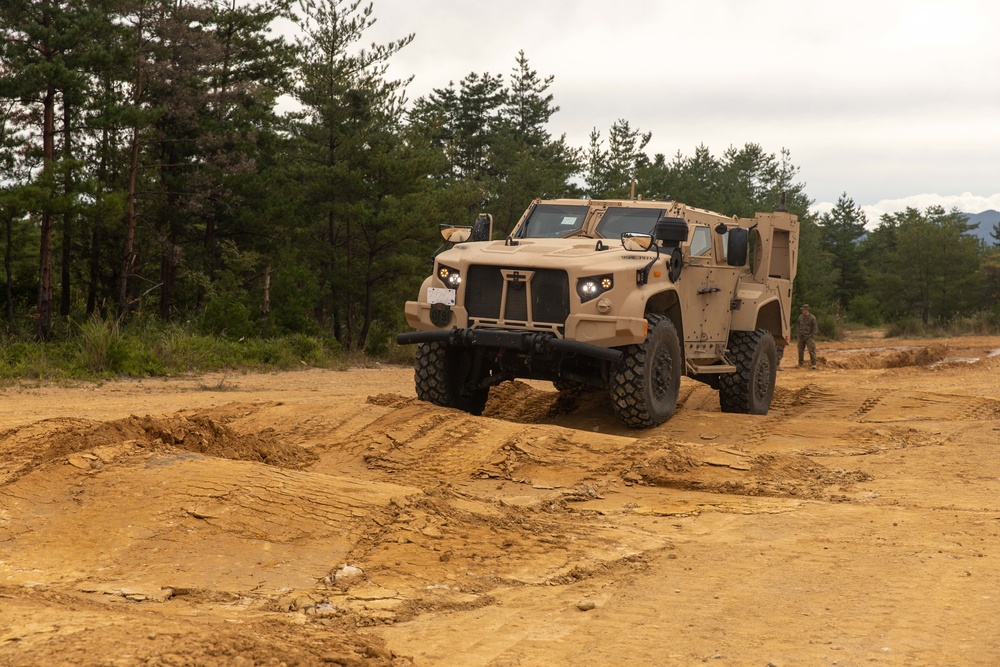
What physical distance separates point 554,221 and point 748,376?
3.02m

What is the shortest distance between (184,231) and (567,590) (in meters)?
21.8

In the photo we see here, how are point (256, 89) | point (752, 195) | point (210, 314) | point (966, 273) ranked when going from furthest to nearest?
point (752, 195), point (966, 273), point (256, 89), point (210, 314)

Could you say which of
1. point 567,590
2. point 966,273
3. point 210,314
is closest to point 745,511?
point 567,590

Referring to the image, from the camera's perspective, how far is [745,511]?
7680mm

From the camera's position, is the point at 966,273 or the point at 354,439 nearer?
the point at 354,439

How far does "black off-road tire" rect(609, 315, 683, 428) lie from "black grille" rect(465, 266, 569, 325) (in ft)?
2.56

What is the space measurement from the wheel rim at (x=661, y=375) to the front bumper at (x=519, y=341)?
58 cm

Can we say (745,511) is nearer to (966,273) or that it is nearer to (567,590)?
(567,590)

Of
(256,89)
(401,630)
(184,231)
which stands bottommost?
(401,630)

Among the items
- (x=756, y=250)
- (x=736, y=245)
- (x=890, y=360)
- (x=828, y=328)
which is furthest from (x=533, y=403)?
(x=828, y=328)

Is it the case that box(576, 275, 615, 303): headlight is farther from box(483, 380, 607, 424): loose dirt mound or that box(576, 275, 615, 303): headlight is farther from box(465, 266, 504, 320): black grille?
box(483, 380, 607, 424): loose dirt mound

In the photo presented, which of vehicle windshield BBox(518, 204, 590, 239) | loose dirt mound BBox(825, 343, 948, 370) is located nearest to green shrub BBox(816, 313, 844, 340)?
loose dirt mound BBox(825, 343, 948, 370)

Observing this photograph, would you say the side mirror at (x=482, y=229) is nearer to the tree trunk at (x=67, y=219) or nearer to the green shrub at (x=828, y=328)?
the tree trunk at (x=67, y=219)

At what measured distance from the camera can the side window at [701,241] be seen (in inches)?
462
